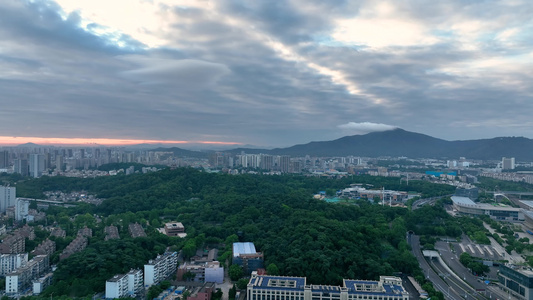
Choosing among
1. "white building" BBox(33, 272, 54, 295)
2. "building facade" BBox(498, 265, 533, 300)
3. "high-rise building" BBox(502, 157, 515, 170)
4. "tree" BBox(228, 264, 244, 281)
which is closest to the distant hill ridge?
"high-rise building" BBox(502, 157, 515, 170)

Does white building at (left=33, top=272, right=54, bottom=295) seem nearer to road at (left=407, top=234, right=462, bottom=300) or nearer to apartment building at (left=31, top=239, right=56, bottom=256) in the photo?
apartment building at (left=31, top=239, right=56, bottom=256)

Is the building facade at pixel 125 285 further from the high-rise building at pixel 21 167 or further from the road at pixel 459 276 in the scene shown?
the high-rise building at pixel 21 167

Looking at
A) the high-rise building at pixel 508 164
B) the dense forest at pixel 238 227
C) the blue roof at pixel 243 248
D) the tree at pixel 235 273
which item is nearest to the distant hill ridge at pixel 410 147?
the high-rise building at pixel 508 164

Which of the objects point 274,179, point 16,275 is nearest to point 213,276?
point 16,275

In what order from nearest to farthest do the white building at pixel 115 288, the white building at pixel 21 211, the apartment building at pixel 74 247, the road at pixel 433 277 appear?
the white building at pixel 115 288
the road at pixel 433 277
the apartment building at pixel 74 247
the white building at pixel 21 211

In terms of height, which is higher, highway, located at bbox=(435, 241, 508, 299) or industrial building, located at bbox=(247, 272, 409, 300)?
industrial building, located at bbox=(247, 272, 409, 300)

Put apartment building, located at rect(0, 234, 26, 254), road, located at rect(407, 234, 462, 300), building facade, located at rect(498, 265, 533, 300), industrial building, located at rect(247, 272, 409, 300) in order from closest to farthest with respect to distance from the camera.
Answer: industrial building, located at rect(247, 272, 409, 300)
building facade, located at rect(498, 265, 533, 300)
road, located at rect(407, 234, 462, 300)
apartment building, located at rect(0, 234, 26, 254)

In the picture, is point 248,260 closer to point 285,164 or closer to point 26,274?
point 26,274
